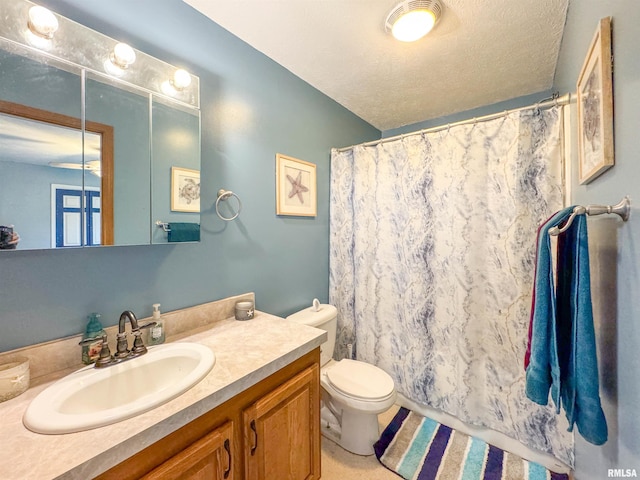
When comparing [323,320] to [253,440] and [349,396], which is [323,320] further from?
[253,440]

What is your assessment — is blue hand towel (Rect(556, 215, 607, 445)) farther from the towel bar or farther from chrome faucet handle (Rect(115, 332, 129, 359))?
chrome faucet handle (Rect(115, 332, 129, 359))

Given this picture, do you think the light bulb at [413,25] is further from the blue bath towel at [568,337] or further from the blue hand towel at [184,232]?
the blue hand towel at [184,232]

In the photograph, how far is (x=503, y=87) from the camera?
197 cm

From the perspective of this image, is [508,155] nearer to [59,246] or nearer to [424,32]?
[424,32]

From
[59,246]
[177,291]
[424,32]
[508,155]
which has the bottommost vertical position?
[177,291]

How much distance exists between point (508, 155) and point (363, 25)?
1063 mm

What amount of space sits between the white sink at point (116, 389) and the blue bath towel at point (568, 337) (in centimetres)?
109

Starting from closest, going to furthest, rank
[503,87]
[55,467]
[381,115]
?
[55,467]
[503,87]
[381,115]

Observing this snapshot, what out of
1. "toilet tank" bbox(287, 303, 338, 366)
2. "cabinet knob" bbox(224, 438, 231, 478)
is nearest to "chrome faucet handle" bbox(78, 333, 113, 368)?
"cabinet knob" bbox(224, 438, 231, 478)

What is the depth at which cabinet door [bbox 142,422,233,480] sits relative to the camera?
0.69m

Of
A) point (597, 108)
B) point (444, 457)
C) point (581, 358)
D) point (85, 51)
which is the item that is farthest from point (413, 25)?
point (444, 457)

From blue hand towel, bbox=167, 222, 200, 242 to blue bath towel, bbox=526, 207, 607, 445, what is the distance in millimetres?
1403

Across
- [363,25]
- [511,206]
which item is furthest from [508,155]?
[363,25]

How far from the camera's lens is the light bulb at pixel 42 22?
86cm
